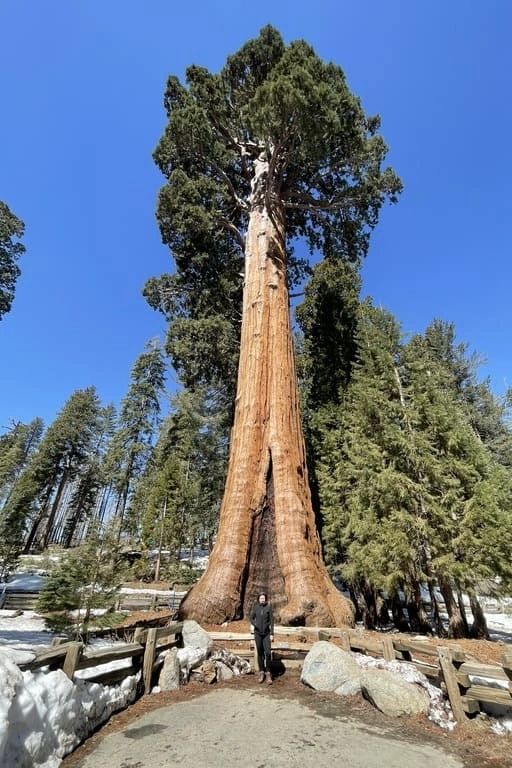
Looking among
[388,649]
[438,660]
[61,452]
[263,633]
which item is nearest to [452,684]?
[438,660]

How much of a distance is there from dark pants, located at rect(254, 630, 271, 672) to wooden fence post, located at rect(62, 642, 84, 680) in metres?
2.78

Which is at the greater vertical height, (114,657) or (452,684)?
(114,657)

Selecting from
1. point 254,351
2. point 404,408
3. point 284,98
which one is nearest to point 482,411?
point 404,408

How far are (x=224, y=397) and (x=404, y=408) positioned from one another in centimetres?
1255

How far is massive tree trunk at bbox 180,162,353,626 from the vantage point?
7.13m

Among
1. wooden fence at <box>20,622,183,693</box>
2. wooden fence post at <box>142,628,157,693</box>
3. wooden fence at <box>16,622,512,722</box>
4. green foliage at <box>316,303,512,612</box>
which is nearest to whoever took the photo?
wooden fence at <box>20,622,183,693</box>

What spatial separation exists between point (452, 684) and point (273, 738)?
225cm

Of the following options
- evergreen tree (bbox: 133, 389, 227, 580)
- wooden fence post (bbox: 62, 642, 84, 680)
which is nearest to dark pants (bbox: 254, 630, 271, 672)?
wooden fence post (bbox: 62, 642, 84, 680)

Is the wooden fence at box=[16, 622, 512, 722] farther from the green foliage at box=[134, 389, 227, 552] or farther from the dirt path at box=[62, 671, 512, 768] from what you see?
the green foliage at box=[134, 389, 227, 552]

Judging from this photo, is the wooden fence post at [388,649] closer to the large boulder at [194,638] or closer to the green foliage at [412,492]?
the large boulder at [194,638]

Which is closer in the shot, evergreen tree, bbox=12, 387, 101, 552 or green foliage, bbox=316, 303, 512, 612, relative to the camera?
green foliage, bbox=316, 303, 512, 612

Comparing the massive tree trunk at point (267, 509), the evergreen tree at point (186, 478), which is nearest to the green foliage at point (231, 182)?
the massive tree trunk at point (267, 509)

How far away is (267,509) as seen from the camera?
8.19 m

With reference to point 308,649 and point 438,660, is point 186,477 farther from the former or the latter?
point 438,660
